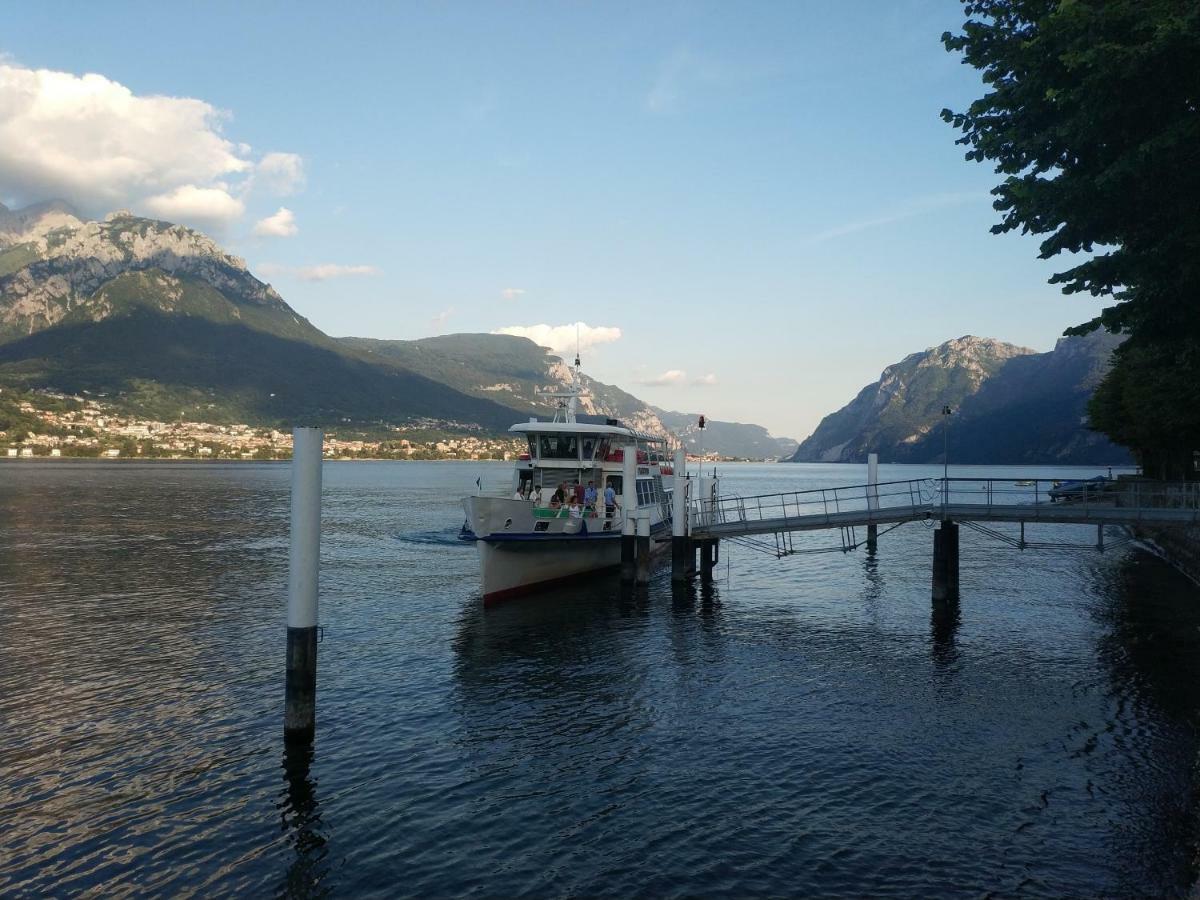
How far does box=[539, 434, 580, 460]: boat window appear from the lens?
37.9 metres

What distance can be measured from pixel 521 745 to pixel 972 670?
14.0 metres

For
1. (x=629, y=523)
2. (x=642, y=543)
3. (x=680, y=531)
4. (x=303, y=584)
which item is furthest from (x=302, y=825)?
(x=680, y=531)

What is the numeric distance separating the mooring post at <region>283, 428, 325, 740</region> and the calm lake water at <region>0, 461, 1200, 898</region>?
87cm

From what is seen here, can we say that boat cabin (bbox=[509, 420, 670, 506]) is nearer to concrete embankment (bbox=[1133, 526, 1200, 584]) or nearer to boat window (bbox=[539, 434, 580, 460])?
boat window (bbox=[539, 434, 580, 460])

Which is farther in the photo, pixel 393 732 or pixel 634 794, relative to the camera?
pixel 393 732

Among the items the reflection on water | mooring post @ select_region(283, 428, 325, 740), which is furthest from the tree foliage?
the reflection on water

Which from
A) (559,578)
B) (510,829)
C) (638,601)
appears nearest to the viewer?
(510,829)

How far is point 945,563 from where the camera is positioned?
33.3m

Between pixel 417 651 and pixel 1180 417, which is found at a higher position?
pixel 1180 417

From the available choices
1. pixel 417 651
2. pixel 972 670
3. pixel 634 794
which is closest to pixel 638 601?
pixel 417 651

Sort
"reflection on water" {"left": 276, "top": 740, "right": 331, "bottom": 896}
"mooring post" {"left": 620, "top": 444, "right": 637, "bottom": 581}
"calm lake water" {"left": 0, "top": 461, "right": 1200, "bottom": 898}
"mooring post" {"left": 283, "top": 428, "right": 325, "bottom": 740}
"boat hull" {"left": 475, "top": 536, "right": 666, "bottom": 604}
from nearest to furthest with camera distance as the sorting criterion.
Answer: "reflection on water" {"left": 276, "top": 740, "right": 331, "bottom": 896} → "calm lake water" {"left": 0, "top": 461, "right": 1200, "bottom": 898} → "mooring post" {"left": 283, "top": 428, "right": 325, "bottom": 740} → "boat hull" {"left": 475, "top": 536, "right": 666, "bottom": 604} → "mooring post" {"left": 620, "top": 444, "right": 637, "bottom": 581}

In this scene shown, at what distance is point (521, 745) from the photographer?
16.9m

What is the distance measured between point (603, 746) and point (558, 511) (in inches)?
704

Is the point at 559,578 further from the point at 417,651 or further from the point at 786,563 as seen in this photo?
the point at 786,563
